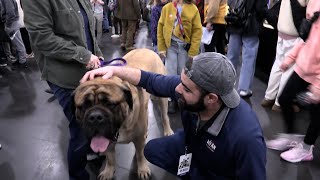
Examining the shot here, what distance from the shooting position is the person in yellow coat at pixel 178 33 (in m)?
3.81

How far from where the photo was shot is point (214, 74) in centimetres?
160

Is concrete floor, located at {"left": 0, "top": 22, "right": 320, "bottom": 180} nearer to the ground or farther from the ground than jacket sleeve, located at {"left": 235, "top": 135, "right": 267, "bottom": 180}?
nearer to the ground

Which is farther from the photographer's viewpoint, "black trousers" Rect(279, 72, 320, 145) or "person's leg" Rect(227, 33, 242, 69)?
"person's leg" Rect(227, 33, 242, 69)

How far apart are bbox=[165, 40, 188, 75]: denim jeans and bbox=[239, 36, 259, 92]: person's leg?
92 cm

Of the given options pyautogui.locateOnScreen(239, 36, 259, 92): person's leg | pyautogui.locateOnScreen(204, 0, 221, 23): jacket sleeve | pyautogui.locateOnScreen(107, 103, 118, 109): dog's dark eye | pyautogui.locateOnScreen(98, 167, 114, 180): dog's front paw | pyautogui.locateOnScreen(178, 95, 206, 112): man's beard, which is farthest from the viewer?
pyautogui.locateOnScreen(204, 0, 221, 23): jacket sleeve

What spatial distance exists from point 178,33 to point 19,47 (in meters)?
4.01

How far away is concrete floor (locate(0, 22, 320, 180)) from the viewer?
2873 mm

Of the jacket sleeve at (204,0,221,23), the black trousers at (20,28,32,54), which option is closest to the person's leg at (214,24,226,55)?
the jacket sleeve at (204,0,221,23)

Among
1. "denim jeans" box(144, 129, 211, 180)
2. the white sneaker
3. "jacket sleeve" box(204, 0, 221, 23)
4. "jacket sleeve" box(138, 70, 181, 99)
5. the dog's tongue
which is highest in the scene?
"jacket sleeve" box(204, 0, 221, 23)

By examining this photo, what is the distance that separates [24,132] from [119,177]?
63.0 inches

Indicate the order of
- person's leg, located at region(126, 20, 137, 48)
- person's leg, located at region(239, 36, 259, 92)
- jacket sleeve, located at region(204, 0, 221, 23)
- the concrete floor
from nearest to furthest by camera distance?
the concrete floor → person's leg, located at region(239, 36, 259, 92) → jacket sleeve, located at region(204, 0, 221, 23) → person's leg, located at region(126, 20, 137, 48)

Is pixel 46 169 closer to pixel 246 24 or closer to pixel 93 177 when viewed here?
pixel 93 177

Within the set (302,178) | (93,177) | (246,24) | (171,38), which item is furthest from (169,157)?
(246,24)

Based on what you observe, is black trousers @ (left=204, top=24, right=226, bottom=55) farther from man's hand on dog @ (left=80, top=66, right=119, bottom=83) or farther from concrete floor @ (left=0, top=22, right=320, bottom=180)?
man's hand on dog @ (left=80, top=66, right=119, bottom=83)
